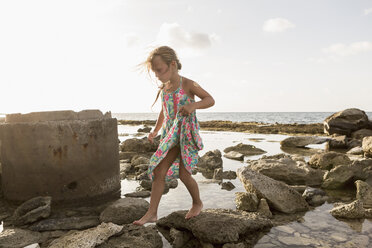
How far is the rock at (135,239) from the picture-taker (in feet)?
8.63

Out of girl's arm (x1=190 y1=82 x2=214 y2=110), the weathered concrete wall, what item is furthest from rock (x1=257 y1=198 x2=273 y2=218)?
the weathered concrete wall

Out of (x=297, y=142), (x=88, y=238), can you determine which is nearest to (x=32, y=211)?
(x=88, y=238)

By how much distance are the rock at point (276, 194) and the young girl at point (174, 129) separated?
1.05 metres

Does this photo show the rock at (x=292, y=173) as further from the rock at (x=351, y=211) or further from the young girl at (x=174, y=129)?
the young girl at (x=174, y=129)

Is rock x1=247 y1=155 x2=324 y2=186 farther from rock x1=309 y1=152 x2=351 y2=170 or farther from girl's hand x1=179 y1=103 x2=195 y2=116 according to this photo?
girl's hand x1=179 y1=103 x2=195 y2=116

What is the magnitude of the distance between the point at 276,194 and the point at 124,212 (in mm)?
1854

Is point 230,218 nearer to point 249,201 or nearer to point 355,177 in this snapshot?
point 249,201

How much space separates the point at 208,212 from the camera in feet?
10.6

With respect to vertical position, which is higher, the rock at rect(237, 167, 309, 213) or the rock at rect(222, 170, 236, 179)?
the rock at rect(237, 167, 309, 213)

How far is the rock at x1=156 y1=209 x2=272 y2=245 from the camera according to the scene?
2758 mm

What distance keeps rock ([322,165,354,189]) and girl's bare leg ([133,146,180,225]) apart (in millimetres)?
2860

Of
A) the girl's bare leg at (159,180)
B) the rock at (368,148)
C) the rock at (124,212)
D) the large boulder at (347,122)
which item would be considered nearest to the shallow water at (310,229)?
the rock at (124,212)

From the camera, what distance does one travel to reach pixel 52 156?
3787mm

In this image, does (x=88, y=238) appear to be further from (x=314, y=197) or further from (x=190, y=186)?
(x=314, y=197)
